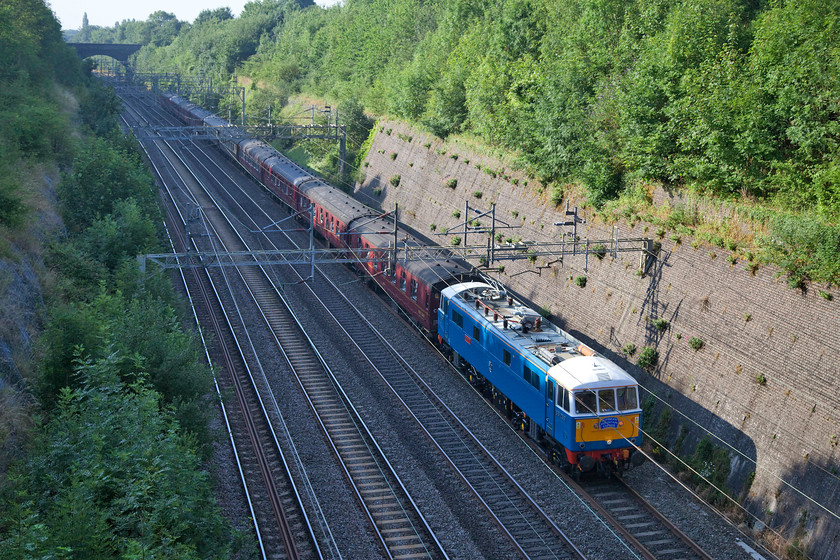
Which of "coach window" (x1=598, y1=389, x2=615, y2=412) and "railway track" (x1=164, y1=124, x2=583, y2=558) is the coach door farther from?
"railway track" (x1=164, y1=124, x2=583, y2=558)

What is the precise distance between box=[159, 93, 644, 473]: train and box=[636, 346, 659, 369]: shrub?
11.1ft

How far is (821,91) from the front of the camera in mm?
19828

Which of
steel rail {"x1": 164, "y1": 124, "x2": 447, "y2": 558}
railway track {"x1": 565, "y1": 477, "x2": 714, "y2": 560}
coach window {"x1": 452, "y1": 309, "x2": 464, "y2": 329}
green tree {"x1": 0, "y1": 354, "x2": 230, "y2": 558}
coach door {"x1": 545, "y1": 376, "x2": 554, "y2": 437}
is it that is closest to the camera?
green tree {"x1": 0, "y1": 354, "x2": 230, "y2": 558}

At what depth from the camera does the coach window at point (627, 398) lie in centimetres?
1833

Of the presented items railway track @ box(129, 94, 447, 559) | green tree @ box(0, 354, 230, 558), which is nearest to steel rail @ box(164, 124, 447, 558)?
railway track @ box(129, 94, 447, 559)

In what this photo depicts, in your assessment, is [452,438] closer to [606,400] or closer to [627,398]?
[606,400]

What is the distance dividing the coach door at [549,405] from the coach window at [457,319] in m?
5.79

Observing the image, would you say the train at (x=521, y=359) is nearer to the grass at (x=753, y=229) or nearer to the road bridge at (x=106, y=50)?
the grass at (x=753, y=229)

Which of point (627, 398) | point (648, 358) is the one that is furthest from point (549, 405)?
point (648, 358)

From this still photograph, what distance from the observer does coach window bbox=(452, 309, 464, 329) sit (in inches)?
955

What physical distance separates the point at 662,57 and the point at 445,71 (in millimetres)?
24885

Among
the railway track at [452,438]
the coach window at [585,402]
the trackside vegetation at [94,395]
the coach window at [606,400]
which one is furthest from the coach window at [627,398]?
the trackside vegetation at [94,395]

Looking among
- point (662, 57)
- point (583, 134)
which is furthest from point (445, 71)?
point (662, 57)

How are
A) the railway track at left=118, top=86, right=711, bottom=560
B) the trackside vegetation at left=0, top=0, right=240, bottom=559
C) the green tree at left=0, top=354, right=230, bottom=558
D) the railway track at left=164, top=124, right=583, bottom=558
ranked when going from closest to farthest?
the green tree at left=0, top=354, right=230, bottom=558
the trackside vegetation at left=0, top=0, right=240, bottom=559
the railway track at left=118, top=86, right=711, bottom=560
the railway track at left=164, top=124, right=583, bottom=558
